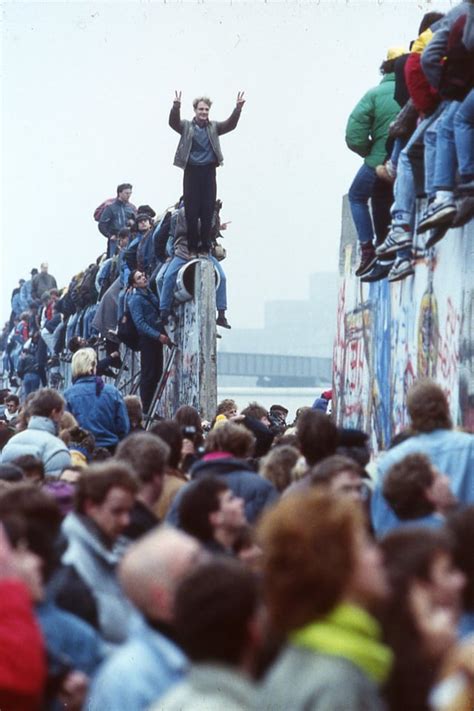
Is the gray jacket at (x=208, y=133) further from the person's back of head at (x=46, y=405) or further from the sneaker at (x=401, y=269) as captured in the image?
the person's back of head at (x=46, y=405)

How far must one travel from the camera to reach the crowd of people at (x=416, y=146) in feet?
41.2

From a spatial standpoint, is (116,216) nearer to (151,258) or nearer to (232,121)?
(151,258)

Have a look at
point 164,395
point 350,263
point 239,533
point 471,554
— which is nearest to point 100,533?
point 239,533

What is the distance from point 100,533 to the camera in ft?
23.7

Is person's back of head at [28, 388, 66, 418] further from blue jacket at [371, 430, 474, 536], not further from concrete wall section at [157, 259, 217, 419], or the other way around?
concrete wall section at [157, 259, 217, 419]

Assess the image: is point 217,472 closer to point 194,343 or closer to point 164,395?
point 194,343

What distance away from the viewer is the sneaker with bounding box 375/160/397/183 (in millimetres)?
15571

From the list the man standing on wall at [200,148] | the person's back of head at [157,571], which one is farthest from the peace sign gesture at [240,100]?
the person's back of head at [157,571]

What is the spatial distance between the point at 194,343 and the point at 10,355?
29.4 metres

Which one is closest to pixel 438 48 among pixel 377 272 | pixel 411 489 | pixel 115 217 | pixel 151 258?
pixel 377 272

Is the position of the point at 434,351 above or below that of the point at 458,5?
below

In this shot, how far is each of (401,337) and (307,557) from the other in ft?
38.2

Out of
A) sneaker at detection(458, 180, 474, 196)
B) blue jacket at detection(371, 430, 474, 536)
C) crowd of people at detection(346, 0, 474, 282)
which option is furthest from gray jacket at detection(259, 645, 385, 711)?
sneaker at detection(458, 180, 474, 196)

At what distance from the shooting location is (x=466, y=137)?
12.4m
